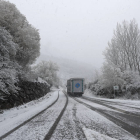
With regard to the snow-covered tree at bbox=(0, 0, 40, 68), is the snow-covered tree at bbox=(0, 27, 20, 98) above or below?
below

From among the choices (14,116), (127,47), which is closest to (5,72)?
(14,116)

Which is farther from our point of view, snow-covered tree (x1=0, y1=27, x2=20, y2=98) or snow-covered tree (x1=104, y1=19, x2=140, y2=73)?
snow-covered tree (x1=104, y1=19, x2=140, y2=73)

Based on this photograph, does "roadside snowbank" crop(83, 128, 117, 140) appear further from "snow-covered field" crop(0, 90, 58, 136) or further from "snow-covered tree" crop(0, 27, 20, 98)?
"snow-covered tree" crop(0, 27, 20, 98)

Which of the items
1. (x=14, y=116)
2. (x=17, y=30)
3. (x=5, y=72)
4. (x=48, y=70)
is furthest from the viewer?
(x=48, y=70)

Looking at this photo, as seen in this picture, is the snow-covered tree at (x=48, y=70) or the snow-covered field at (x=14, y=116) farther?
the snow-covered tree at (x=48, y=70)

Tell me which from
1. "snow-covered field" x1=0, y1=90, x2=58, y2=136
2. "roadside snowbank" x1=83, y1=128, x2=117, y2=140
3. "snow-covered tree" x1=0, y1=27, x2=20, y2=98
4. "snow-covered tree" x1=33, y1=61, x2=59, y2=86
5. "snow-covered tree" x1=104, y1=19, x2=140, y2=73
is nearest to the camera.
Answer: "roadside snowbank" x1=83, y1=128, x2=117, y2=140

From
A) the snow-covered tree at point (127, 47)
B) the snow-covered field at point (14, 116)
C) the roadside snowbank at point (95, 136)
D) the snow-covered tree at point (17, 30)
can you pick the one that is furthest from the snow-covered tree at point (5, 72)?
the snow-covered tree at point (127, 47)

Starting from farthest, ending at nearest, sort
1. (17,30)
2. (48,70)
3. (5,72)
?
(48,70) → (17,30) → (5,72)

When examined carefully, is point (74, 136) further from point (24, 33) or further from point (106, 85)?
point (106, 85)

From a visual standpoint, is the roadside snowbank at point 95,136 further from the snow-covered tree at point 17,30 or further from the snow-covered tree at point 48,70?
the snow-covered tree at point 48,70

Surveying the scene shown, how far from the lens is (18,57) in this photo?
40.1 ft

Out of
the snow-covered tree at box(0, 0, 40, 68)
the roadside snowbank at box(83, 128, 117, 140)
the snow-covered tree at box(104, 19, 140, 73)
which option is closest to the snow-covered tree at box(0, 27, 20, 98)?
the snow-covered tree at box(0, 0, 40, 68)

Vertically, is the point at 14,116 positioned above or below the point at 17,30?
below

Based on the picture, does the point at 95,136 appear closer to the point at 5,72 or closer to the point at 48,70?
the point at 5,72
